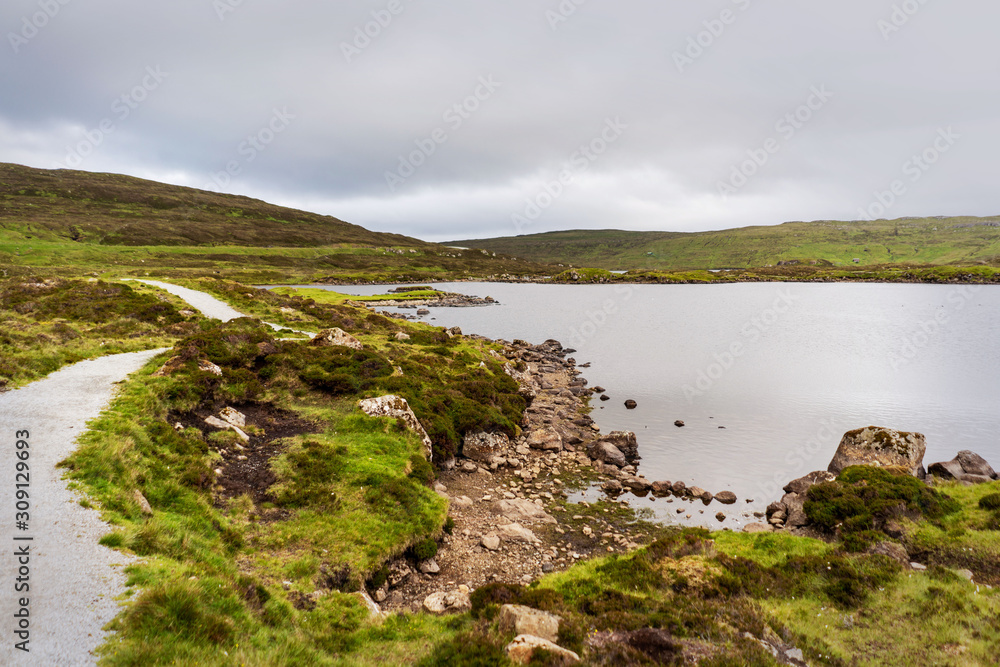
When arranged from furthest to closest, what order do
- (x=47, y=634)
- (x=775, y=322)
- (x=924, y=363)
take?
(x=775, y=322)
(x=924, y=363)
(x=47, y=634)

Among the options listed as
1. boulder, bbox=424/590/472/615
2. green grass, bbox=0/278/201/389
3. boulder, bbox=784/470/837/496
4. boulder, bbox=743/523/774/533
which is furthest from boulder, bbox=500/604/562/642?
green grass, bbox=0/278/201/389

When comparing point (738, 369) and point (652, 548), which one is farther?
point (738, 369)

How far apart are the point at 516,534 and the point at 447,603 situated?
19.4ft

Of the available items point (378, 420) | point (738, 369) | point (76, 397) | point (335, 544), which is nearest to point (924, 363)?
point (738, 369)

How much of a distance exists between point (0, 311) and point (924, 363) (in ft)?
280

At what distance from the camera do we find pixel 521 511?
2117 cm

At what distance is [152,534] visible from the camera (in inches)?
426

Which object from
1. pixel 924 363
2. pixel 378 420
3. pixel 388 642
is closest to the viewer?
pixel 388 642

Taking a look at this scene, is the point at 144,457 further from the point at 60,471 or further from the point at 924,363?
the point at 924,363

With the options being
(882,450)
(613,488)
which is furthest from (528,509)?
(882,450)

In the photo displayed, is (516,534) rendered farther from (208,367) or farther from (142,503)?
(208,367)
